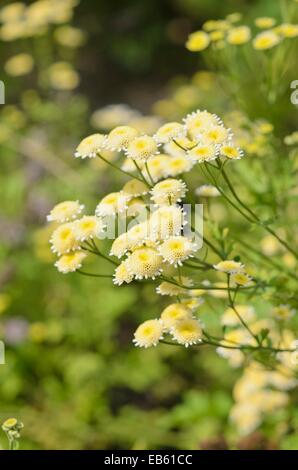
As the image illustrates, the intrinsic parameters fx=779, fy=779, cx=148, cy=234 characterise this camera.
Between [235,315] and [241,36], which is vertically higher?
[241,36]

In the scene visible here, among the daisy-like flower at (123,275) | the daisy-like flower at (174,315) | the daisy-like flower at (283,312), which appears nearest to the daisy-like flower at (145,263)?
the daisy-like flower at (123,275)

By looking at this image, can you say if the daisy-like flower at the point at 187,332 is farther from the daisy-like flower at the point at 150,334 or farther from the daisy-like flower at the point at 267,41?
the daisy-like flower at the point at 267,41

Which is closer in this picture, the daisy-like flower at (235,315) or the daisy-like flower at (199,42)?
the daisy-like flower at (235,315)

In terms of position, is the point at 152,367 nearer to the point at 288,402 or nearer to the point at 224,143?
the point at 288,402

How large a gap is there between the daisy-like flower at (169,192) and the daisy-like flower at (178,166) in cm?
13

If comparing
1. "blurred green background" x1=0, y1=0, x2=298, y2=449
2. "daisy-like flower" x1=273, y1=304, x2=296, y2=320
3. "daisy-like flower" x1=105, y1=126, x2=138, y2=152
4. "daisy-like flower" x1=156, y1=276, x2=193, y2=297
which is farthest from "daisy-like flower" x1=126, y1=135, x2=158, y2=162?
"blurred green background" x1=0, y1=0, x2=298, y2=449

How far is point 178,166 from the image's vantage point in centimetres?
161

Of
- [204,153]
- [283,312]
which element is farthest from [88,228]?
[283,312]

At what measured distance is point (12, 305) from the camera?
3070 mm

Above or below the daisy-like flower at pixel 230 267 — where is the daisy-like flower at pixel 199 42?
above

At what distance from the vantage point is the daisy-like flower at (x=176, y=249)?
Result: 1.39 m

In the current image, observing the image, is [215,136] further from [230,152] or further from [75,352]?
[75,352]

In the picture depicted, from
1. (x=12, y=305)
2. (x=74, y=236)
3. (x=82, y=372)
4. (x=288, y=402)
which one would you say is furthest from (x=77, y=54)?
(x=74, y=236)

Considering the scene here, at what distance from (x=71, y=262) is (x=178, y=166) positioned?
0.31 metres
